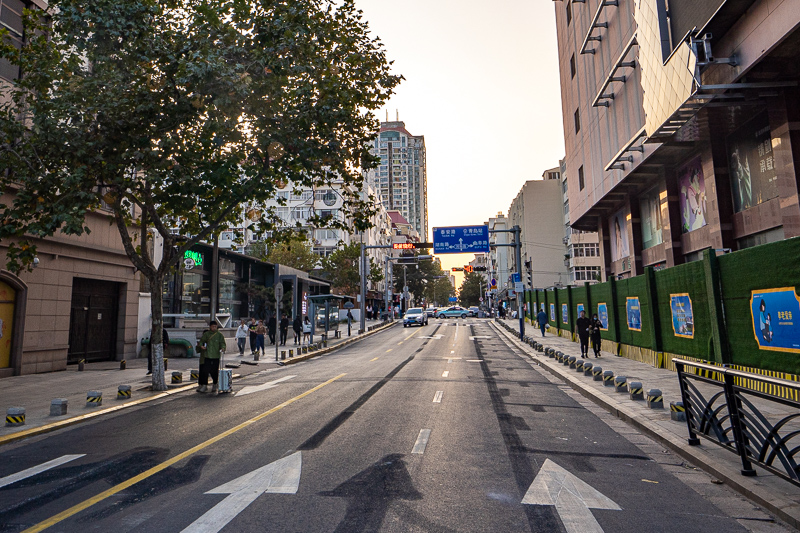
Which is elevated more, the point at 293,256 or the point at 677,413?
the point at 293,256

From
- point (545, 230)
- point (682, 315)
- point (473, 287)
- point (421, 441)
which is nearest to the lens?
point (421, 441)

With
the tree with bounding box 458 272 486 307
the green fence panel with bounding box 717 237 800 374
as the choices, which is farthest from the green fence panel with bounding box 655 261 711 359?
the tree with bounding box 458 272 486 307

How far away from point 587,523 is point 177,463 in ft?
16.7

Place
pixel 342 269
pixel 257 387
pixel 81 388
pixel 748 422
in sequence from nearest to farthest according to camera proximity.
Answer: pixel 748 422 → pixel 81 388 → pixel 257 387 → pixel 342 269

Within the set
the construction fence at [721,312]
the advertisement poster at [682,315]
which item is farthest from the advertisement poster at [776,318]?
the advertisement poster at [682,315]

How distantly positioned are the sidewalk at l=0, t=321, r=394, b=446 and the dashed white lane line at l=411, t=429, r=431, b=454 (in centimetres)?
686

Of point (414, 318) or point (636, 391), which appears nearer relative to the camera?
point (636, 391)

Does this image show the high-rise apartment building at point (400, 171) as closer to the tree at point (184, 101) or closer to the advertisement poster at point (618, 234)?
the advertisement poster at point (618, 234)

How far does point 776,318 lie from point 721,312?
258 cm

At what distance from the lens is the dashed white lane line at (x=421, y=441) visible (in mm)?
7094

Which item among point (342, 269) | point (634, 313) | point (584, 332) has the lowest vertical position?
point (584, 332)

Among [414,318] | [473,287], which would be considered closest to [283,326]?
[414,318]

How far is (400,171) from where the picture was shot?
184250 mm

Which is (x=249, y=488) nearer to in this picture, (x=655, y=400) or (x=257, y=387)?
(x=655, y=400)
